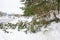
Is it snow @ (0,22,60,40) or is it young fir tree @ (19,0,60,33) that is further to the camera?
young fir tree @ (19,0,60,33)

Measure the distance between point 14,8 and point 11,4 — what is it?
0.24 metres

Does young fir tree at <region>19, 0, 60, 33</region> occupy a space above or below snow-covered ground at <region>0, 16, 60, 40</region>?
above

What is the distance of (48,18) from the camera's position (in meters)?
2.88

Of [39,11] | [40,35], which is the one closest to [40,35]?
[40,35]

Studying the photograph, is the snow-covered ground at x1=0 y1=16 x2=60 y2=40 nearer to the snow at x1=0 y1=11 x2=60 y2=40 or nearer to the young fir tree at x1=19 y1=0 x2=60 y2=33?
the snow at x1=0 y1=11 x2=60 y2=40

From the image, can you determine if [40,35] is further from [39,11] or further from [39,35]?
[39,11]

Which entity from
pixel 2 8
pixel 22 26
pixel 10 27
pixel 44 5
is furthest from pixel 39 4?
pixel 2 8

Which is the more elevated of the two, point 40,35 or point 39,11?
point 39,11

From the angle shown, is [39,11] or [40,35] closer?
[40,35]

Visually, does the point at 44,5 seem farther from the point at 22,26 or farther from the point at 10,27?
the point at 10,27

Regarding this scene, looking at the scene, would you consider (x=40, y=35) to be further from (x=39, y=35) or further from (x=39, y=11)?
(x=39, y=11)

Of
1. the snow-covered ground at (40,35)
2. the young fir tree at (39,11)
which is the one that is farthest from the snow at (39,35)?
the young fir tree at (39,11)

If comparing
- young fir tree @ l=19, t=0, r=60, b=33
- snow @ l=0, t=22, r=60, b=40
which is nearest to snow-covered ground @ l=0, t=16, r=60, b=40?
snow @ l=0, t=22, r=60, b=40

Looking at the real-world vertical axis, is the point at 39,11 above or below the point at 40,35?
above
